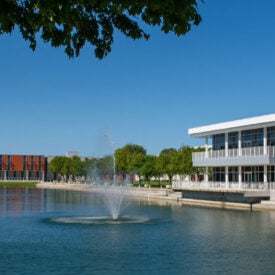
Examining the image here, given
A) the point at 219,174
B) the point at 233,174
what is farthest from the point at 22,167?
the point at 233,174

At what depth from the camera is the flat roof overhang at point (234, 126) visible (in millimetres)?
47531

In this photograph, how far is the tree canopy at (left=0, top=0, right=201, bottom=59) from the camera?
17.4ft

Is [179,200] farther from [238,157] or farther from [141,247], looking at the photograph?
[141,247]

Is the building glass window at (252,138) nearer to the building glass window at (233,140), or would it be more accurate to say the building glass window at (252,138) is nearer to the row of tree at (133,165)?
the building glass window at (233,140)

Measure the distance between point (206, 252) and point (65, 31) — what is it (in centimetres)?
1713

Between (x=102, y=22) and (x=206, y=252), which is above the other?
(x=102, y=22)

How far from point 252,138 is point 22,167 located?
100038mm

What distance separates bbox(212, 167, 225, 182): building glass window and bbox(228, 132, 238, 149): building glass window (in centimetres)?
284

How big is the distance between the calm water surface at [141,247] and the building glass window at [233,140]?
20.8 metres

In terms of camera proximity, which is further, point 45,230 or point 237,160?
point 237,160

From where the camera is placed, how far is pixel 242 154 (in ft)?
167

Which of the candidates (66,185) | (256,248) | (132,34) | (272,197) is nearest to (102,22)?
(132,34)

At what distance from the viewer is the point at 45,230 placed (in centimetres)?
2900

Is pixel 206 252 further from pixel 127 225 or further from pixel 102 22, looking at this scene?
pixel 102 22
